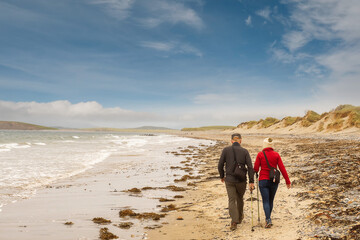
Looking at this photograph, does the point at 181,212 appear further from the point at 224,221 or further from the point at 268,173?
the point at 268,173

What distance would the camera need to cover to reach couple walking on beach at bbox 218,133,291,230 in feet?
22.1

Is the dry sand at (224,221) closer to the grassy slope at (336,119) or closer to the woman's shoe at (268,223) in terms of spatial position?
the woman's shoe at (268,223)

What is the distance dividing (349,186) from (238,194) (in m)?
4.53

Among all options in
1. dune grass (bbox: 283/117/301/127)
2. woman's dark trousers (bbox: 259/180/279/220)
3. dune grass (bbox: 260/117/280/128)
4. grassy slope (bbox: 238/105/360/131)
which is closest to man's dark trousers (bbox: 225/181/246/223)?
woman's dark trousers (bbox: 259/180/279/220)

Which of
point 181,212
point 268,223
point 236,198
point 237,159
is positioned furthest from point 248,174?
point 181,212

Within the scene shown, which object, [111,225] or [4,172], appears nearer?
[111,225]

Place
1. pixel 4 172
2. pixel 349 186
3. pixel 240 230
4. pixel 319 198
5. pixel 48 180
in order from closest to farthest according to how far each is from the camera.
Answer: pixel 240 230
pixel 319 198
pixel 349 186
pixel 48 180
pixel 4 172

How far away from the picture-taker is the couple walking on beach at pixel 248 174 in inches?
266

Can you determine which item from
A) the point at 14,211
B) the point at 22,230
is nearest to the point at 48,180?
the point at 14,211

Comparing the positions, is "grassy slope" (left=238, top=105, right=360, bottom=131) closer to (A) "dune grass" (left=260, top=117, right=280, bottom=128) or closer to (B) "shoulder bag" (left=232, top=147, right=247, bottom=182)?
(A) "dune grass" (left=260, top=117, right=280, bottom=128)

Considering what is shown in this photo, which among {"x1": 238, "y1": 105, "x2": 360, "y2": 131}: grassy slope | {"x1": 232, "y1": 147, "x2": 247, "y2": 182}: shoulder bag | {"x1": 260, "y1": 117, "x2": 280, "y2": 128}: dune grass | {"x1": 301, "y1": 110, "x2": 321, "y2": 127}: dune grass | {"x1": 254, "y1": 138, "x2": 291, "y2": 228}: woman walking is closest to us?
{"x1": 254, "y1": 138, "x2": 291, "y2": 228}: woman walking

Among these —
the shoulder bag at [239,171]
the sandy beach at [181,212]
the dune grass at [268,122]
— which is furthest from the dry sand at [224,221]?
the dune grass at [268,122]

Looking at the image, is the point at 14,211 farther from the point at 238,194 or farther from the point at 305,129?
the point at 305,129

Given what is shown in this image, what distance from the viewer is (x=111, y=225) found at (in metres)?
7.51
